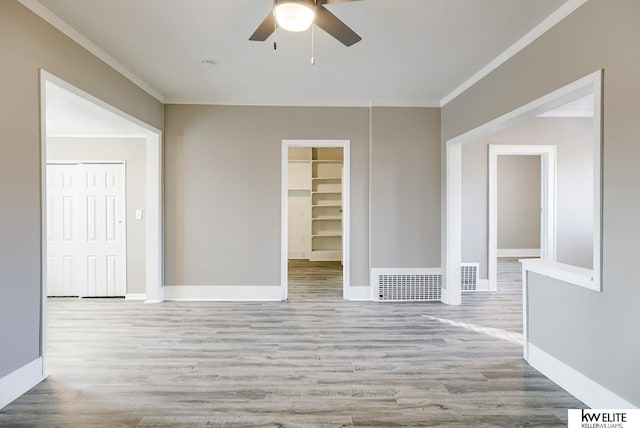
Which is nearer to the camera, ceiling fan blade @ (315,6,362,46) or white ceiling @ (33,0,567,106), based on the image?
ceiling fan blade @ (315,6,362,46)

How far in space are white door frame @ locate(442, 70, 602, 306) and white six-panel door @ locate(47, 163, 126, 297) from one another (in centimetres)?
459

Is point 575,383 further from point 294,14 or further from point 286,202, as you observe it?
point 286,202

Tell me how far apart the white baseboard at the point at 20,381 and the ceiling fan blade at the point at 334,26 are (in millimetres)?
3071

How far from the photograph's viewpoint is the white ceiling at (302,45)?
235 centimetres

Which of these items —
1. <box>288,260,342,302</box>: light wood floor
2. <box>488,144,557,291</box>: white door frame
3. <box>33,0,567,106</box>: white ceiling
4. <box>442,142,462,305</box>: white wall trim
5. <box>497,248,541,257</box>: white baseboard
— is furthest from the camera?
<box>497,248,541,257</box>: white baseboard

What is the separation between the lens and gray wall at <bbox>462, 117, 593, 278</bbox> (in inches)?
193

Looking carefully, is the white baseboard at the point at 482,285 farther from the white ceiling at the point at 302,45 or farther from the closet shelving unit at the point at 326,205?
the closet shelving unit at the point at 326,205

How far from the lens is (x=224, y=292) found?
444 centimetres

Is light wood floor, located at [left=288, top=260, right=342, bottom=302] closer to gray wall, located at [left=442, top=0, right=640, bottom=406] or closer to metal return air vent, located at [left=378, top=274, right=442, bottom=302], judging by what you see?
metal return air vent, located at [left=378, top=274, right=442, bottom=302]

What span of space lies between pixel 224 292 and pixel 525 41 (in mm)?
4368

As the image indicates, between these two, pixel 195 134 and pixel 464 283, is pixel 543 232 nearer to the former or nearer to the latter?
pixel 464 283

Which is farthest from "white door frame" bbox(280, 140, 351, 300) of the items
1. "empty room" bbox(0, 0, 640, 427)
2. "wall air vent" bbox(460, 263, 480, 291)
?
"wall air vent" bbox(460, 263, 480, 291)

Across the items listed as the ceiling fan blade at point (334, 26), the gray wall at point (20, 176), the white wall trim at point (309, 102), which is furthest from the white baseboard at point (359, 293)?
the gray wall at point (20, 176)

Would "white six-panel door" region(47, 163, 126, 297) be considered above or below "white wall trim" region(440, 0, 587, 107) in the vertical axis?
below
